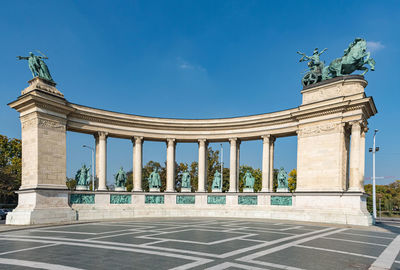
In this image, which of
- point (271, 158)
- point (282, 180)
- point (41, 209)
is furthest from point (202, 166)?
point (41, 209)

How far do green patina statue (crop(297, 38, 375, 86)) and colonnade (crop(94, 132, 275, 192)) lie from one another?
8.83m

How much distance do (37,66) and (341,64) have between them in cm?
3245

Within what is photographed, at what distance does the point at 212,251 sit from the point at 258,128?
2537 centimetres

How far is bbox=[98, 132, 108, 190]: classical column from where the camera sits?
34062mm

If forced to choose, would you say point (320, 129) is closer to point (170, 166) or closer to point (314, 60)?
point (314, 60)

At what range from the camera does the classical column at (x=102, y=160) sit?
1341 inches

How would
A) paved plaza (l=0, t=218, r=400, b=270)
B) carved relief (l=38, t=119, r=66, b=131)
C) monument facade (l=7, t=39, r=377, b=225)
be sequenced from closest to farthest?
paved plaza (l=0, t=218, r=400, b=270) → monument facade (l=7, t=39, r=377, b=225) → carved relief (l=38, t=119, r=66, b=131)

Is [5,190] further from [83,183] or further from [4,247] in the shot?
[4,247]

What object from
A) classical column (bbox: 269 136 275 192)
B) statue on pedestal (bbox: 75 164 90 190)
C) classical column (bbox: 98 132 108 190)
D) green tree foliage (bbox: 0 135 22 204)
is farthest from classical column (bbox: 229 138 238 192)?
green tree foliage (bbox: 0 135 22 204)

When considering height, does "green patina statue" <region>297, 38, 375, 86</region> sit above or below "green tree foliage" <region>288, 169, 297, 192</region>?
above

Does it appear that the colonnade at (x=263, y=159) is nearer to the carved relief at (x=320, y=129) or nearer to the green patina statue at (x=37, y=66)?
the carved relief at (x=320, y=129)

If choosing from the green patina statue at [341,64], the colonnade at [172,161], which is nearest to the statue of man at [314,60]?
the green patina statue at [341,64]

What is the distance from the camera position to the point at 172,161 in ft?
130

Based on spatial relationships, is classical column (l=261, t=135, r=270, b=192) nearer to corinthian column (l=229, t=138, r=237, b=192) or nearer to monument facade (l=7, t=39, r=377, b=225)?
monument facade (l=7, t=39, r=377, b=225)
